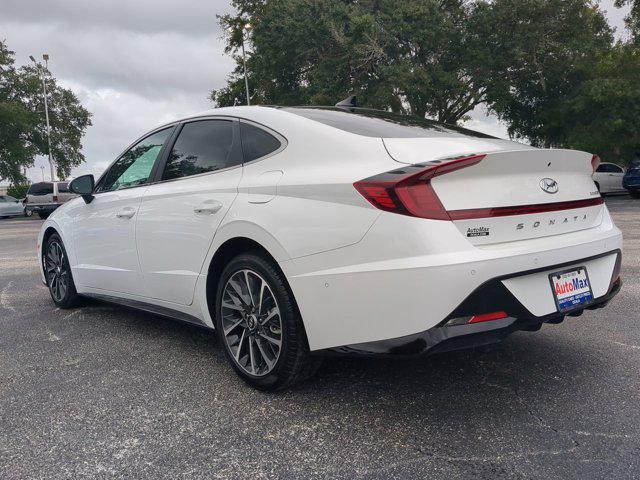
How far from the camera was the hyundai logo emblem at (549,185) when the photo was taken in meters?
2.93

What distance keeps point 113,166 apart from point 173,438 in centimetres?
273

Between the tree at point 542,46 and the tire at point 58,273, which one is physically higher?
the tree at point 542,46

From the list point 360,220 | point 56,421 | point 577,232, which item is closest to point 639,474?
point 577,232

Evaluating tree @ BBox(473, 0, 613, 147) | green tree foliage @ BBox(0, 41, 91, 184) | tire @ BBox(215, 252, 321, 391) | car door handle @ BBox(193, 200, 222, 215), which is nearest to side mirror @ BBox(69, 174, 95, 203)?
car door handle @ BBox(193, 200, 222, 215)

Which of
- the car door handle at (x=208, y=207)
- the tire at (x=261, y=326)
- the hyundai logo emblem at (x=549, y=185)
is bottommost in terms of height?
the tire at (x=261, y=326)

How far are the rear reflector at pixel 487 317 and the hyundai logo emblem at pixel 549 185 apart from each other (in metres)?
0.73

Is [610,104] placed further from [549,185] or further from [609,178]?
[549,185]

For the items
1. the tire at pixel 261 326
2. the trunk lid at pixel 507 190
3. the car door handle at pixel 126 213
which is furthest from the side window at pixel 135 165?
the trunk lid at pixel 507 190

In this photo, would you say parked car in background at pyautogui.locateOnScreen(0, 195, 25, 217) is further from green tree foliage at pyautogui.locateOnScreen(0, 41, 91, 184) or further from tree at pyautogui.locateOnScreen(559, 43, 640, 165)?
tree at pyautogui.locateOnScreen(559, 43, 640, 165)

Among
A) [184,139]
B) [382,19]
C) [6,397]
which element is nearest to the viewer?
[6,397]

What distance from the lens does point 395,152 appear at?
2801 millimetres

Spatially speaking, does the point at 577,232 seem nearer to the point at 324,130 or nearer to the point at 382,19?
the point at 324,130

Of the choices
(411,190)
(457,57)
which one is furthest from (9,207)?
(411,190)

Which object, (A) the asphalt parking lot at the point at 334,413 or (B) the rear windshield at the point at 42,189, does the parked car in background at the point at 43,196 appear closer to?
(B) the rear windshield at the point at 42,189
